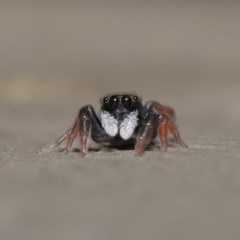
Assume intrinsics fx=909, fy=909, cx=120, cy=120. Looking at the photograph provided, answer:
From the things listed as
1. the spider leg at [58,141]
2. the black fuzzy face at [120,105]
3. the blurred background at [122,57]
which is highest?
the black fuzzy face at [120,105]

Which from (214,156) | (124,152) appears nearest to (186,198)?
(214,156)

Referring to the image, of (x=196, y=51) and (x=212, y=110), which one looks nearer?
(x=212, y=110)

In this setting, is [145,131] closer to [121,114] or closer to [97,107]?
[121,114]

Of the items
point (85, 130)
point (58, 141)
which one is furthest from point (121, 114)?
point (58, 141)

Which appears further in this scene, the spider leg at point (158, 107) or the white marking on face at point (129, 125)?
the spider leg at point (158, 107)

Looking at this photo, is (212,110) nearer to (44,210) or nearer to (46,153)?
(46,153)

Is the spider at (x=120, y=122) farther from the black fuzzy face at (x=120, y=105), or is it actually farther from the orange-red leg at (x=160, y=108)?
the orange-red leg at (x=160, y=108)

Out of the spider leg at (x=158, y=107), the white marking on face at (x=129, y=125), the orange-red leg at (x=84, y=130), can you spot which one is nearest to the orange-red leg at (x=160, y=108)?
the spider leg at (x=158, y=107)

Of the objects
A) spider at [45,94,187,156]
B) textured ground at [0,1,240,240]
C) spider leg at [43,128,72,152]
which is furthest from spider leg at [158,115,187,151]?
spider leg at [43,128,72,152]
